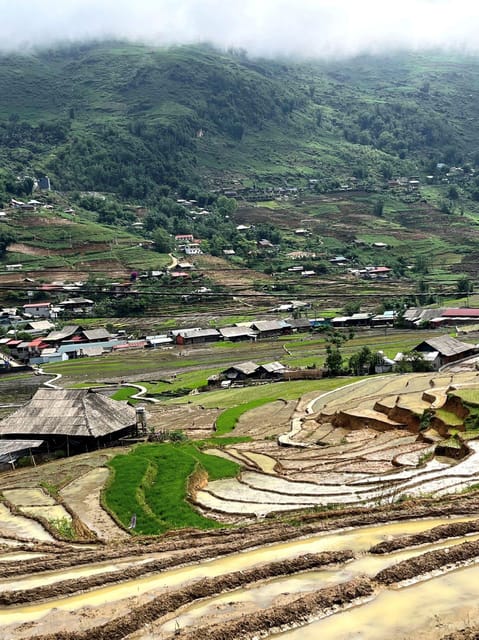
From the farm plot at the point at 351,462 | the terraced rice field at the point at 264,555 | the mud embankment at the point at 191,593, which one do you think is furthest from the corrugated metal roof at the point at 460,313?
the mud embankment at the point at 191,593

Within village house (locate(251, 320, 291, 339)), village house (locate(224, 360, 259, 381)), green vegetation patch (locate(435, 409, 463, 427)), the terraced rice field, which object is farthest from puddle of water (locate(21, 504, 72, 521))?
village house (locate(251, 320, 291, 339))

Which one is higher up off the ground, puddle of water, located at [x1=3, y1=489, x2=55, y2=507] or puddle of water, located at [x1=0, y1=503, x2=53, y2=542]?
puddle of water, located at [x1=0, y1=503, x2=53, y2=542]

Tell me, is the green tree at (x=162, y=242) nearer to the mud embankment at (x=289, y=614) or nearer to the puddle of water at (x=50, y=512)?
the puddle of water at (x=50, y=512)

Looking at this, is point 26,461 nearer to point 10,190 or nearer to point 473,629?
point 473,629

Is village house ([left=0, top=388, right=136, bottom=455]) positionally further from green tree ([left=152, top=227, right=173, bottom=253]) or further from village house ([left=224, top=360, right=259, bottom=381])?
green tree ([left=152, top=227, right=173, bottom=253])

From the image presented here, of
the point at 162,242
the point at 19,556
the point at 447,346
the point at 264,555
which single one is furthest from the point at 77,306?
the point at 264,555

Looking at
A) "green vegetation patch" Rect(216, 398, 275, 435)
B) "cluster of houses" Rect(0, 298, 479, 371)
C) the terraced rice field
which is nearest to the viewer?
the terraced rice field
